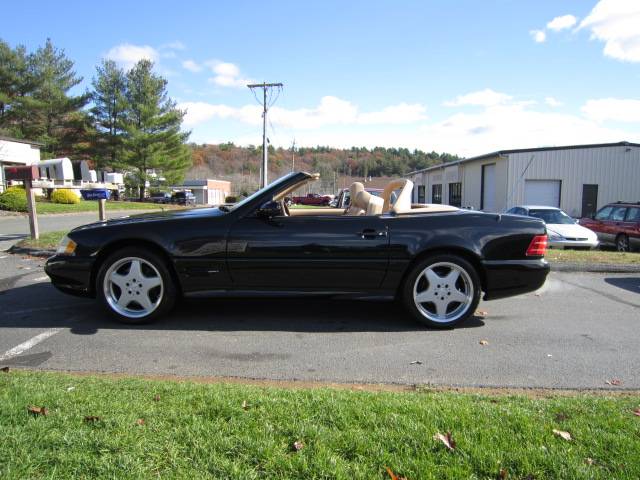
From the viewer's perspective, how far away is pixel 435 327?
4.52 m

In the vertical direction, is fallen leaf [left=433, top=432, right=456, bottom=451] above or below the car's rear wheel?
above

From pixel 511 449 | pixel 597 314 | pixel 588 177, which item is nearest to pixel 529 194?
pixel 588 177

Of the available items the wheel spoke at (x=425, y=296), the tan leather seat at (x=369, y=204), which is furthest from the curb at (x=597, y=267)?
the tan leather seat at (x=369, y=204)

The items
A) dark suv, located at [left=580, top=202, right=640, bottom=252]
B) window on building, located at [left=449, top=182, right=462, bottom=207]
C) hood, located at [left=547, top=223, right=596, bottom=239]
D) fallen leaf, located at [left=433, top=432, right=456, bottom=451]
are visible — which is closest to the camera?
fallen leaf, located at [left=433, top=432, right=456, bottom=451]

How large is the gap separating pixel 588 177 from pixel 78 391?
27372 millimetres

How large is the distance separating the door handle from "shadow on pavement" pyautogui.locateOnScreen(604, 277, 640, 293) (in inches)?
172

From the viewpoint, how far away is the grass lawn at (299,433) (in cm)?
204

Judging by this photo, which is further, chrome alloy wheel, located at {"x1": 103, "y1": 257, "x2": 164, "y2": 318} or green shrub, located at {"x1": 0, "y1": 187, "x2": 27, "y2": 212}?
green shrub, located at {"x1": 0, "y1": 187, "x2": 27, "y2": 212}

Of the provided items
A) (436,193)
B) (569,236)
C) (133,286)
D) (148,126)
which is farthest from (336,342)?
(148,126)

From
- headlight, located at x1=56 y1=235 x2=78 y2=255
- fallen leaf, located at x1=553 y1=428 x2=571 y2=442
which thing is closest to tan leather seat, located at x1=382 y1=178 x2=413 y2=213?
fallen leaf, located at x1=553 y1=428 x2=571 y2=442

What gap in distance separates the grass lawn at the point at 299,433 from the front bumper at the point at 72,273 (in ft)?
5.22

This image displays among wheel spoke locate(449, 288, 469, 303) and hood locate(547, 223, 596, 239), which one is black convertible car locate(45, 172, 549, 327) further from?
hood locate(547, 223, 596, 239)

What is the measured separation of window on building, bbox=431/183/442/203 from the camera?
1489 inches

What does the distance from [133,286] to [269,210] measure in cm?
154
